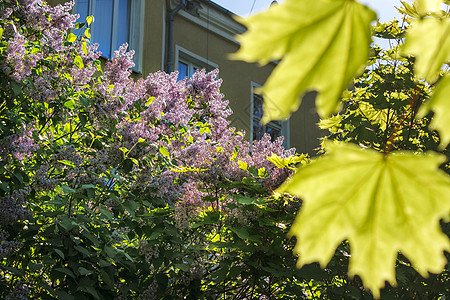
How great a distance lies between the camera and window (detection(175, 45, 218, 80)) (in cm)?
891

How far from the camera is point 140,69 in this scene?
787 cm

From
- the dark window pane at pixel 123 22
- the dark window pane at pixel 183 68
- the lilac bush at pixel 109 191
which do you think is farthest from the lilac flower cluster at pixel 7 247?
the dark window pane at pixel 183 68

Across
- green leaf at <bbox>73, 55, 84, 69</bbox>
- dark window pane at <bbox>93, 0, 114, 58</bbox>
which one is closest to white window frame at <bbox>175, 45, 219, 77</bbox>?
dark window pane at <bbox>93, 0, 114, 58</bbox>

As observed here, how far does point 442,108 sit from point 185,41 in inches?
355

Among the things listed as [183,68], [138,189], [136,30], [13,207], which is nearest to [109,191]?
[138,189]

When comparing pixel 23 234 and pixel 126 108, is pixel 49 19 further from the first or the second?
pixel 23 234

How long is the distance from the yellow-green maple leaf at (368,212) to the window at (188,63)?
28.3 ft

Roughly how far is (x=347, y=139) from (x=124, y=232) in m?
1.56

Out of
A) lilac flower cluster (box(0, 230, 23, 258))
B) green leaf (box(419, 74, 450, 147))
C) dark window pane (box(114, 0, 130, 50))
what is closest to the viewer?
green leaf (box(419, 74, 450, 147))

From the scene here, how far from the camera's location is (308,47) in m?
0.30

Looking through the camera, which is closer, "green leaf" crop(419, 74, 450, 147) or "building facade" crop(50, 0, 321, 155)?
"green leaf" crop(419, 74, 450, 147)

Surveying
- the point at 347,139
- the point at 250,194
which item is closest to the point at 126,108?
the point at 250,194

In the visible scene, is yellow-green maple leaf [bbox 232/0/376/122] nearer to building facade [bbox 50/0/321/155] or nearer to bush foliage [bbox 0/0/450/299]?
bush foliage [bbox 0/0/450/299]

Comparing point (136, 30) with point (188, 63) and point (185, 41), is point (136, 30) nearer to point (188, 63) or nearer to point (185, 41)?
point (185, 41)
